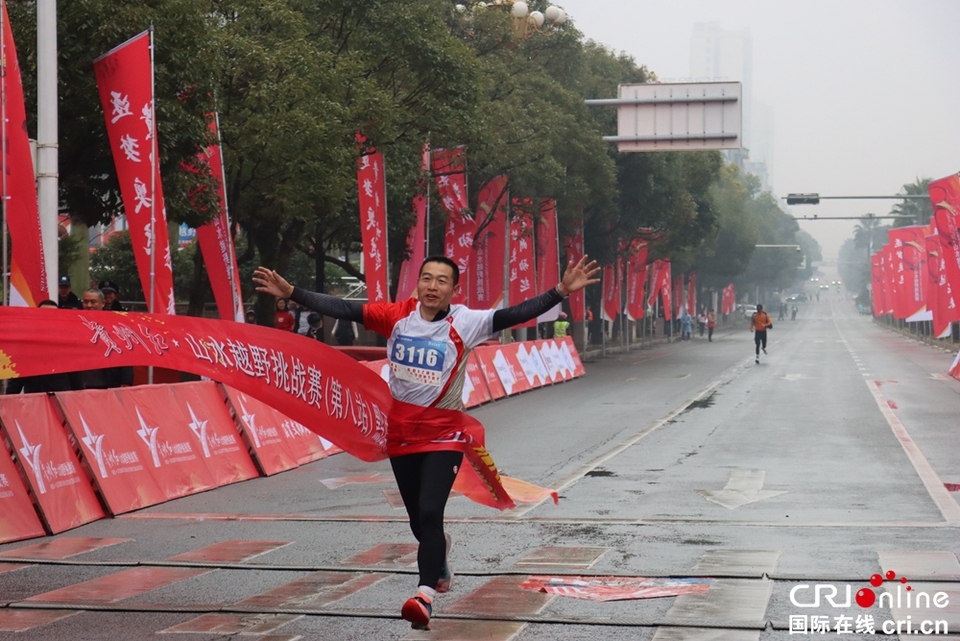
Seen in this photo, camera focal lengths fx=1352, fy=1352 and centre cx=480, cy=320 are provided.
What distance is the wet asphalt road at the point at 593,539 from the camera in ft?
22.3

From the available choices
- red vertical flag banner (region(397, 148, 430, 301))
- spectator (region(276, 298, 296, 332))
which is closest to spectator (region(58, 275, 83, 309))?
spectator (region(276, 298, 296, 332))

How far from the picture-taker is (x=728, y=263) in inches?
3573

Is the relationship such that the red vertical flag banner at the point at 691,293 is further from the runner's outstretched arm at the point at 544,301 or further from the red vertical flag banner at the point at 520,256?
the runner's outstretched arm at the point at 544,301

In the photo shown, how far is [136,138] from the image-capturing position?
54.5ft

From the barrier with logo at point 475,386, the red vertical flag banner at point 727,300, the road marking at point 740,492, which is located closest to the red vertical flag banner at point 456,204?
the barrier with logo at point 475,386

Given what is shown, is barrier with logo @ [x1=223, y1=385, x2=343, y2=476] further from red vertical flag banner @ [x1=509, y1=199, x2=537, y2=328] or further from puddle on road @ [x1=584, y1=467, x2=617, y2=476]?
red vertical flag banner @ [x1=509, y1=199, x2=537, y2=328]

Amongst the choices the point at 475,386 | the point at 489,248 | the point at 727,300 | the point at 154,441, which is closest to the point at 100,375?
the point at 154,441

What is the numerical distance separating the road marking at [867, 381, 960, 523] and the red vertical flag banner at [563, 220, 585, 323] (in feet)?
80.2

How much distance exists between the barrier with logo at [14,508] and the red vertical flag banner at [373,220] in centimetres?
1604

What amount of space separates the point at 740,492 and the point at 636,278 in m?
46.8

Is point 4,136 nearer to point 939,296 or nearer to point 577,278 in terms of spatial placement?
point 577,278

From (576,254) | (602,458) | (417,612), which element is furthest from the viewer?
(576,254)

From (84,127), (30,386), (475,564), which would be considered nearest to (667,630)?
(475,564)

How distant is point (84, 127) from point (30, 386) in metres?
7.44
